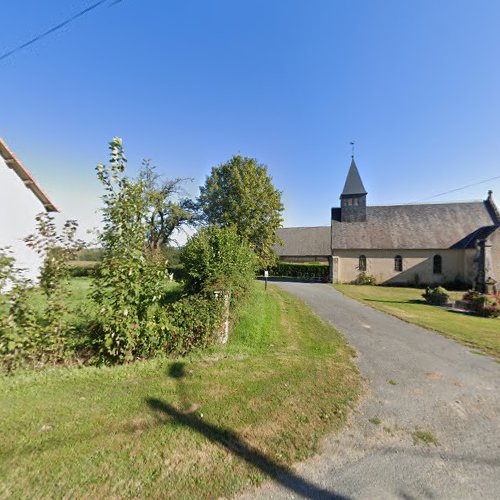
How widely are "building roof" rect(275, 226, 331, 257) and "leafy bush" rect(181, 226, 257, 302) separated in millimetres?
33649

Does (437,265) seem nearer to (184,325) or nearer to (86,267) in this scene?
(184,325)

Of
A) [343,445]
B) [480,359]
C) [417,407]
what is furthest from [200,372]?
[480,359]

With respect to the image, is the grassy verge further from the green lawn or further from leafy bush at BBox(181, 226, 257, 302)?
the green lawn

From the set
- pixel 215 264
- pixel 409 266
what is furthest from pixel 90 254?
pixel 409 266

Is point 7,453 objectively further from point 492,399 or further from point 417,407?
point 492,399

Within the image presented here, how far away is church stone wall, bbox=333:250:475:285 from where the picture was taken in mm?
25625

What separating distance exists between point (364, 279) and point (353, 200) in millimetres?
9881

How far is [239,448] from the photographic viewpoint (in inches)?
114

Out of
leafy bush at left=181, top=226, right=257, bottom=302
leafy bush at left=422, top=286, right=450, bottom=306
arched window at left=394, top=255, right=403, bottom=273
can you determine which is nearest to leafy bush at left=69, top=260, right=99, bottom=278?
leafy bush at left=181, top=226, right=257, bottom=302

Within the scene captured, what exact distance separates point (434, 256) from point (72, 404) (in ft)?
103

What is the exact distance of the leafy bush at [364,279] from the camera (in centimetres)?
2684

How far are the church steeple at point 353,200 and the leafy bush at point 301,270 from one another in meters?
6.59

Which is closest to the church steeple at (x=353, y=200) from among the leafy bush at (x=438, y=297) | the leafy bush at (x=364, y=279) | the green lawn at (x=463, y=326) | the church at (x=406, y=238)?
the church at (x=406, y=238)

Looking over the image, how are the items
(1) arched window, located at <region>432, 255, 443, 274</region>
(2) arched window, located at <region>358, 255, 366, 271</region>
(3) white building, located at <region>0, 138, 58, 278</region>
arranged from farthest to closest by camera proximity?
(2) arched window, located at <region>358, 255, 366, 271</region> < (1) arched window, located at <region>432, 255, 443, 274</region> < (3) white building, located at <region>0, 138, 58, 278</region>
